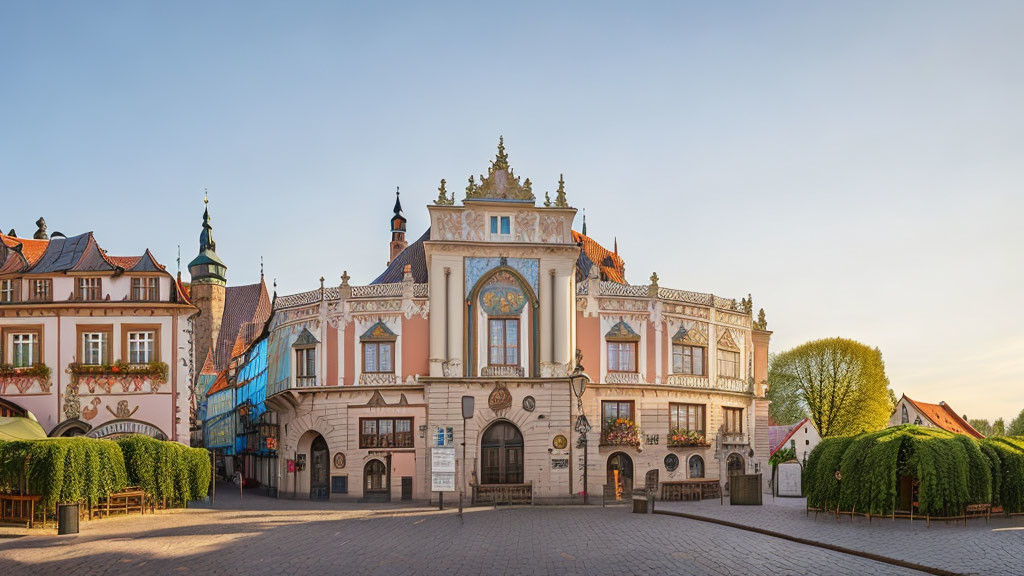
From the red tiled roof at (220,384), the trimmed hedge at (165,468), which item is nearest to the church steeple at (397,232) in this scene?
the red tiled roof at (220,384)

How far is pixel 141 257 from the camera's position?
162 feet

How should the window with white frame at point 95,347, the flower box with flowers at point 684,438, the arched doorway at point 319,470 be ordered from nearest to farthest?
the window with white frame at point 95,347, the arched doorway at point 319,470, the flower box with flowers at point 684,438

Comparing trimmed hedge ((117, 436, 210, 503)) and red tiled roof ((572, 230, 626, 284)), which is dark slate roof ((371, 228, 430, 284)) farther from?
trimmed hedge ((117, 436, 210, 503))

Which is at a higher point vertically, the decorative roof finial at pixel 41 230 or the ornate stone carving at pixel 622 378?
the decorative roof finial at pixel 41 230

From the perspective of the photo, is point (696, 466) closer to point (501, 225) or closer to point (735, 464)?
point (735, 464)

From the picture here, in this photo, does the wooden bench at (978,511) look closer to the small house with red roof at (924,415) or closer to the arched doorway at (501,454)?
the arched doorway at (501,454)

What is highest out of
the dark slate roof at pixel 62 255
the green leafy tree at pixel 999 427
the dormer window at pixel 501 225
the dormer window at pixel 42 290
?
the dormer window at pixel 501 225

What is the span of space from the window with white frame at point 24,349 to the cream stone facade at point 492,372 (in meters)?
11.4

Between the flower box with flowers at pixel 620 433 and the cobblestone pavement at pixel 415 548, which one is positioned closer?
the cobblestone pavement at pixel 415 548

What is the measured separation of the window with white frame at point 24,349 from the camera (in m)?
47.3

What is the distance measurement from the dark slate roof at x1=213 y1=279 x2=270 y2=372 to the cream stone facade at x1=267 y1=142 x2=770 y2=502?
6834 centimetres

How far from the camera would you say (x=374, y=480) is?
49.7m

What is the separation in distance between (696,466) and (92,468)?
30.4 m

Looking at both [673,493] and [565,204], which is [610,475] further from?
[565,204]
